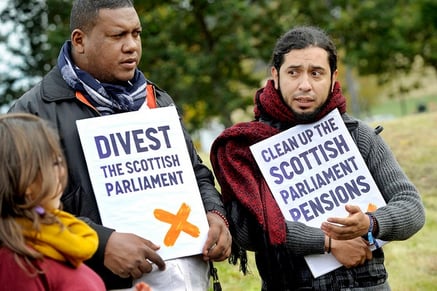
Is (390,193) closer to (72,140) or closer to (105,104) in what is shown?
(105,104)

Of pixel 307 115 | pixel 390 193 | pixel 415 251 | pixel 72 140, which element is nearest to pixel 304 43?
pixel 307 115

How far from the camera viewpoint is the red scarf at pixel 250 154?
3.73 m

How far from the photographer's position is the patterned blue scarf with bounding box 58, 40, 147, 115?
11.9 ft

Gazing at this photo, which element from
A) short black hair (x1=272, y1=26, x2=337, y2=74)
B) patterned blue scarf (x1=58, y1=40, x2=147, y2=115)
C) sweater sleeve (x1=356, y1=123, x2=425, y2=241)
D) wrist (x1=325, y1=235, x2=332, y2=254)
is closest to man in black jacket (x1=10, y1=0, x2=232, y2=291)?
patterned blue scarf (x1=58, y1=40, x2=147, y2=115)

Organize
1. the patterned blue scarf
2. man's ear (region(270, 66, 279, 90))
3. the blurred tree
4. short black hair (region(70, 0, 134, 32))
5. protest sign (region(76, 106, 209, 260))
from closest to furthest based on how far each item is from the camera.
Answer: protest sign (region(76, 106, 209, 260)) < the patterned blue scarf < short black hair (region(70, 0, 134, 32)) < man's ear (region(270, 66, 279, 90)) < the blurred tree

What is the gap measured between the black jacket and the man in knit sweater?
19 centimetres

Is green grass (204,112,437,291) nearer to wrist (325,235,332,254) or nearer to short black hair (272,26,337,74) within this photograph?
wrist (325,235,332,254)

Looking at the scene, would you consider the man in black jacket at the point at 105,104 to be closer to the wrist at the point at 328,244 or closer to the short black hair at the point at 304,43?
the wrist at the point at 328,244

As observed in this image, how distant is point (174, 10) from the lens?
23188 mm

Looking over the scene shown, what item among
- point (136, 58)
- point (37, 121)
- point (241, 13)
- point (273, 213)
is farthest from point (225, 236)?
point (241, 13)

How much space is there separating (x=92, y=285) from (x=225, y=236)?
3.21ft

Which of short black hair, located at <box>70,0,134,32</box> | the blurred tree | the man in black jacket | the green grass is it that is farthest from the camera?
the blurred tree

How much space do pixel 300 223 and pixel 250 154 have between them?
42 centimetres

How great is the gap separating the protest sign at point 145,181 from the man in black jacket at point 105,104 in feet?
0.20
